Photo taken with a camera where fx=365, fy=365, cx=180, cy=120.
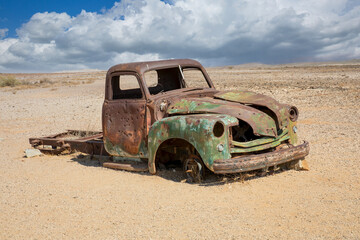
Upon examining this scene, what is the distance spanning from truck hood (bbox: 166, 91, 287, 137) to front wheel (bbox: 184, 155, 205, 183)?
68 cm

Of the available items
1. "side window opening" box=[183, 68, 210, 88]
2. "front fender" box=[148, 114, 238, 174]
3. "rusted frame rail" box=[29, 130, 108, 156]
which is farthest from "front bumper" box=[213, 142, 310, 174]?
"rusted frame rail" box=[29, 130, 108, 156]

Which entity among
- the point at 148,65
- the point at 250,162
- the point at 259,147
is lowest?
the point at 250,162

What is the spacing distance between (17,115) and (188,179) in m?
12.1

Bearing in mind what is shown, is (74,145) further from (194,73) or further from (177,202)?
(177,202)

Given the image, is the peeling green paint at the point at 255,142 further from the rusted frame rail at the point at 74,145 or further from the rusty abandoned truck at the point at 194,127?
the rusted frame rail at the point at 74,145

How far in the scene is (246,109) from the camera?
5125mm

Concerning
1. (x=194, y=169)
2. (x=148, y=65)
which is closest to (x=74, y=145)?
(x=148, y=65)

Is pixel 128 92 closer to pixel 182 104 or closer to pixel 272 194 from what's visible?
pixel 182 104

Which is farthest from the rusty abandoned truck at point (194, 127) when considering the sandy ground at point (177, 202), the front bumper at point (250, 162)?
the sandy ground at point (177, 202)

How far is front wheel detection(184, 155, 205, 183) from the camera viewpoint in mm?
5043

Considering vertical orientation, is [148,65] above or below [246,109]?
above

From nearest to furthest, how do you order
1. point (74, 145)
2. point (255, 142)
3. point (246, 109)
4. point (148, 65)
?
point (255, 142) < point (246, 109) < point (148, 65) < point (74, 145)

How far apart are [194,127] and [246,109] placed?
0.86 meters

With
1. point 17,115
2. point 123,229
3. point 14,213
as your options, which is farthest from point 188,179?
point 17,115
